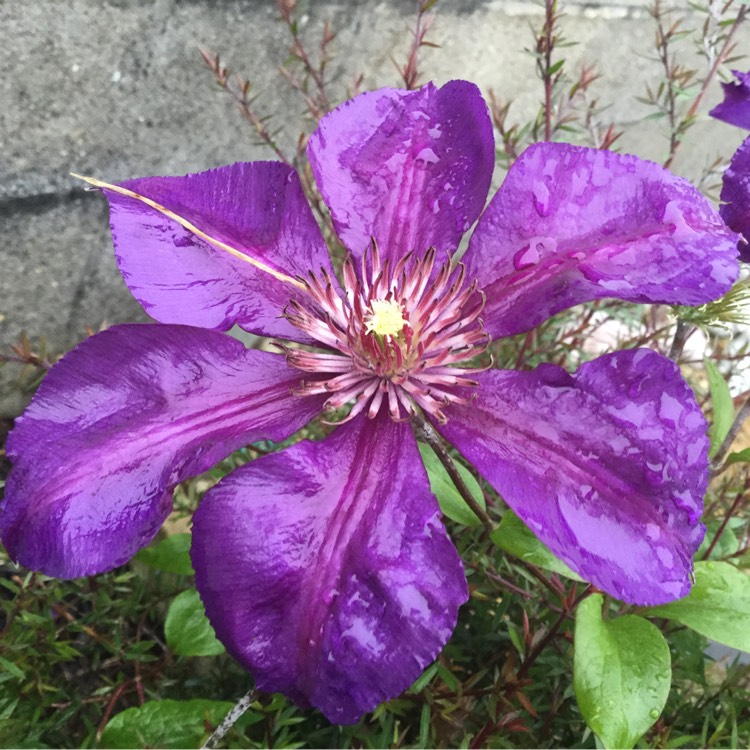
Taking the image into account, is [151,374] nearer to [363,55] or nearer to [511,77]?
[363,55]

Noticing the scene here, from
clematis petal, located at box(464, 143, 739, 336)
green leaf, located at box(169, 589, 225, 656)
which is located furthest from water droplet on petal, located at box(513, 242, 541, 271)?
green leaf, located at box(169, 589, 225, 656)

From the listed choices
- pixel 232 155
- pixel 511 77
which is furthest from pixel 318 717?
pixel 511 77

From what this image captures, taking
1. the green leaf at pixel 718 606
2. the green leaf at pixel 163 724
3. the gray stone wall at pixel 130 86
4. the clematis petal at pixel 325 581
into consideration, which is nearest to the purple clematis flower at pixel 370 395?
the clematis petal at pixel 325 581

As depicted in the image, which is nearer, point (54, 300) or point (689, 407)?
point (689, 407)

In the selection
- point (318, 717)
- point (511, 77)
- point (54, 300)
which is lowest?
point (318, 717)

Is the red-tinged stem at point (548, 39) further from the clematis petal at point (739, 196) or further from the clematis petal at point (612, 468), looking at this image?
the clematis petal at point (612, 468)

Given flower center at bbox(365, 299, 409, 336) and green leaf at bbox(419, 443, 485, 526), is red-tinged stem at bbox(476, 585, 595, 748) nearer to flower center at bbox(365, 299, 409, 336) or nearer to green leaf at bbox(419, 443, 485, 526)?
green leaf at bbox(419, 443, 485, 526)

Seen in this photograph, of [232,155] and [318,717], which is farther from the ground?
[232,155]
